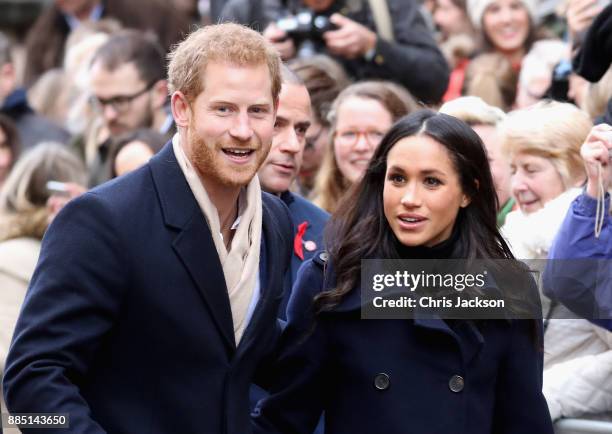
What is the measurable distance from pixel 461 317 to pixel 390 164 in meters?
0.54

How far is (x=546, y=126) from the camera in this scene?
5406 millimetres

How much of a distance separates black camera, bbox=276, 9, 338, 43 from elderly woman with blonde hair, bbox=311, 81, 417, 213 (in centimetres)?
88

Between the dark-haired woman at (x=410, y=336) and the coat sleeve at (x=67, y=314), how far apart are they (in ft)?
2.43

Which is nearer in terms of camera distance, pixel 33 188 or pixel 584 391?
pixel 584 391

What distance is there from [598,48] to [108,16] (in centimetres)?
590

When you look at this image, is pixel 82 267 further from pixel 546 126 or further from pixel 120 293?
pixel 546 126

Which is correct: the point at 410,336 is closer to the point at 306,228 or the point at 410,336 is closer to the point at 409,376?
the point at 409,376

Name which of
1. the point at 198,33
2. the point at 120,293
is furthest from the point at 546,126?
the point at 120,293

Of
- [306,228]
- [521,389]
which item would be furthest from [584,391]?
[306,228]

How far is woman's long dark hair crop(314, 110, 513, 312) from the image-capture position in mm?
4152

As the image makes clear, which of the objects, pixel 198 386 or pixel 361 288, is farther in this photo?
pixel 361 288

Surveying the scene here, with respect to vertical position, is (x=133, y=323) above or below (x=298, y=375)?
above

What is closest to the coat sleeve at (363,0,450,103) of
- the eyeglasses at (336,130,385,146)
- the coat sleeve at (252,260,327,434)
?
the eyeglasses at (336,130,385,146)

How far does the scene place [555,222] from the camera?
16.6ft
